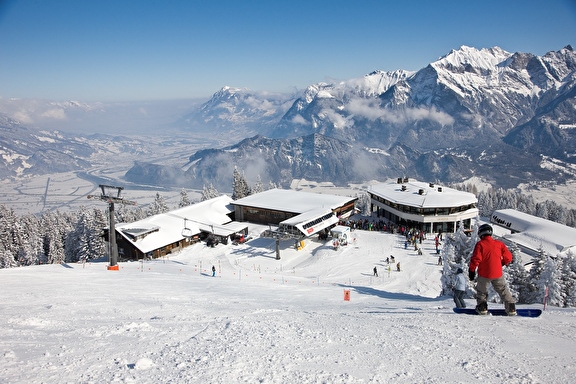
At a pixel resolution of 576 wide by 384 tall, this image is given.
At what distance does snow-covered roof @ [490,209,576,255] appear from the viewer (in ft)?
140

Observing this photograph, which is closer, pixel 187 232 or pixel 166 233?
pixel 166 233

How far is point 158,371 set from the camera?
22.7 ft

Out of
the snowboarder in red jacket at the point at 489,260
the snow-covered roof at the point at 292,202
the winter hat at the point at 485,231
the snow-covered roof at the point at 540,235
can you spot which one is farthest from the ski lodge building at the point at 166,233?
the winter hat at the point at 485,231

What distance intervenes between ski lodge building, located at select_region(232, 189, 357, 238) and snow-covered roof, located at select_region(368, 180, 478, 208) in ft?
23.2

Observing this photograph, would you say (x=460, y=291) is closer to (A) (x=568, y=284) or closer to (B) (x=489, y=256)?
(B) (x=489, y=256)

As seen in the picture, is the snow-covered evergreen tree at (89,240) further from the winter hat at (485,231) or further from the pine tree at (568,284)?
the winter hat at (485,231)

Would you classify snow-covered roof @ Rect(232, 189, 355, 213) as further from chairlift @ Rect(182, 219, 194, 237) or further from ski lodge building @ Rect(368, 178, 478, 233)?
chairlift @ Rect(182, 219, 194, 237)

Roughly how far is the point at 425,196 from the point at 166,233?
37.0 metres

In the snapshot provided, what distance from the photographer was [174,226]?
45.9 metres

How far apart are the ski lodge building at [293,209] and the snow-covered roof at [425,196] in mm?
7068

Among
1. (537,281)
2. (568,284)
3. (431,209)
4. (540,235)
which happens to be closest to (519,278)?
(537,281)

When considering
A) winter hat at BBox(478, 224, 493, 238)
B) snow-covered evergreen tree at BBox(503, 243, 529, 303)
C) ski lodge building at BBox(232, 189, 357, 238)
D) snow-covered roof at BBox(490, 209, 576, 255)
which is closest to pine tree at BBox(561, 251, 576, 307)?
snow-covered evergreen tree at BBox(503, 243, 529, 303)

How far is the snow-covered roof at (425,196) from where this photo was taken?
5269 centimetres

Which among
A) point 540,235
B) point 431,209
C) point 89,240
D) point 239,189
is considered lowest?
point 89,240
